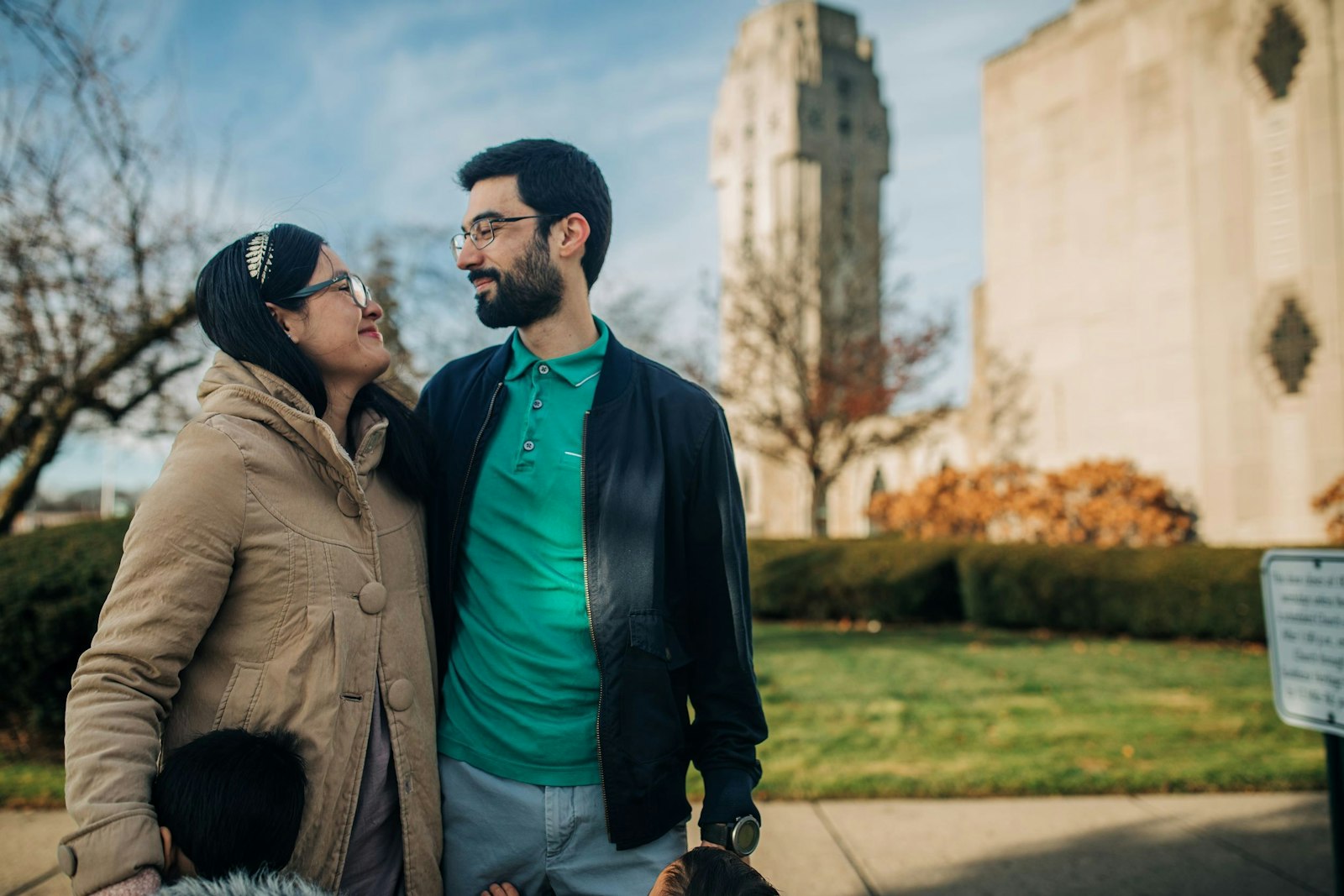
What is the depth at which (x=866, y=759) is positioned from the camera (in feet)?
20.1

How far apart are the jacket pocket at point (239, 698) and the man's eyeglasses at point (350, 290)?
2.60 feet

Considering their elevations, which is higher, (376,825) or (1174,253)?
(1174,253)

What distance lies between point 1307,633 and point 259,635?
391cm

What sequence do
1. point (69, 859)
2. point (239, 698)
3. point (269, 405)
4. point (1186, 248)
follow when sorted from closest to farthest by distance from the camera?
point (69, 859), point (239, 698), point (269, 405), point (1186, 248)

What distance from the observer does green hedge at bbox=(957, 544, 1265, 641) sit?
38.3 feet

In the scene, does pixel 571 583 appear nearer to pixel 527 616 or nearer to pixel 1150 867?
pixel 527 616

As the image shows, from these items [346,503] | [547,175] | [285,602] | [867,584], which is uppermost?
[547,175]

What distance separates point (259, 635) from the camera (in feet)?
6.05

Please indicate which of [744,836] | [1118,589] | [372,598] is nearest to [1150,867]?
[744,836]

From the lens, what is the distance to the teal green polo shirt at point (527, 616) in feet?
7.07

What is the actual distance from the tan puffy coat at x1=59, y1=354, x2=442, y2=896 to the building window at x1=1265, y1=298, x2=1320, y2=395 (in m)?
17.8

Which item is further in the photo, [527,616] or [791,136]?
[791,136]

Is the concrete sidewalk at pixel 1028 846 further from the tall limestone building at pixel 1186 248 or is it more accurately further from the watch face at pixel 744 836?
the tall limestone building at pixel 1186 248

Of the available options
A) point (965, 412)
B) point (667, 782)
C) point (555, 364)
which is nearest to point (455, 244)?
point (555, 364)
